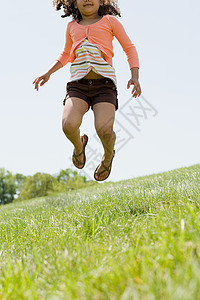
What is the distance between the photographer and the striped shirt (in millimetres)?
3791

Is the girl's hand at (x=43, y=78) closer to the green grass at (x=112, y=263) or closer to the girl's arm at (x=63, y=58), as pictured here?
the girl's arm at (x=63, y=58)

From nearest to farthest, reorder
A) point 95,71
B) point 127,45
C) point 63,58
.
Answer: point 95,71 → point 127,45 → point 63,58

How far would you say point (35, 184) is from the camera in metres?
35.4

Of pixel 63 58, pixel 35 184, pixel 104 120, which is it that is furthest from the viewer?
pixel 35 184

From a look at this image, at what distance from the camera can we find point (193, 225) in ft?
5.37

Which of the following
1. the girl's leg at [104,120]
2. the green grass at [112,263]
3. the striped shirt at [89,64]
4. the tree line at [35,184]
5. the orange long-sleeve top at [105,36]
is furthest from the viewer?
the tree line at [35,184]

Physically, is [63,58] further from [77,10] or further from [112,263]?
[112,263]

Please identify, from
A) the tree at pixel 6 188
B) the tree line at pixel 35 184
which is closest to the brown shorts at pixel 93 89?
the tree line at pixel 35 184

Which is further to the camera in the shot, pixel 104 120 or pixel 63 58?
pixel 63 58

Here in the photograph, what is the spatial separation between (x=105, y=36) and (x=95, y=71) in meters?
0.52

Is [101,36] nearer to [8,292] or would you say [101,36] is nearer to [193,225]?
[193,225]

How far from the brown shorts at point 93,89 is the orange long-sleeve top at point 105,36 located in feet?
1.02

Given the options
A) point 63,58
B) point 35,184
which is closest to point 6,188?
point 35,184

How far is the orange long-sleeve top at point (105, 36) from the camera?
392 cm
